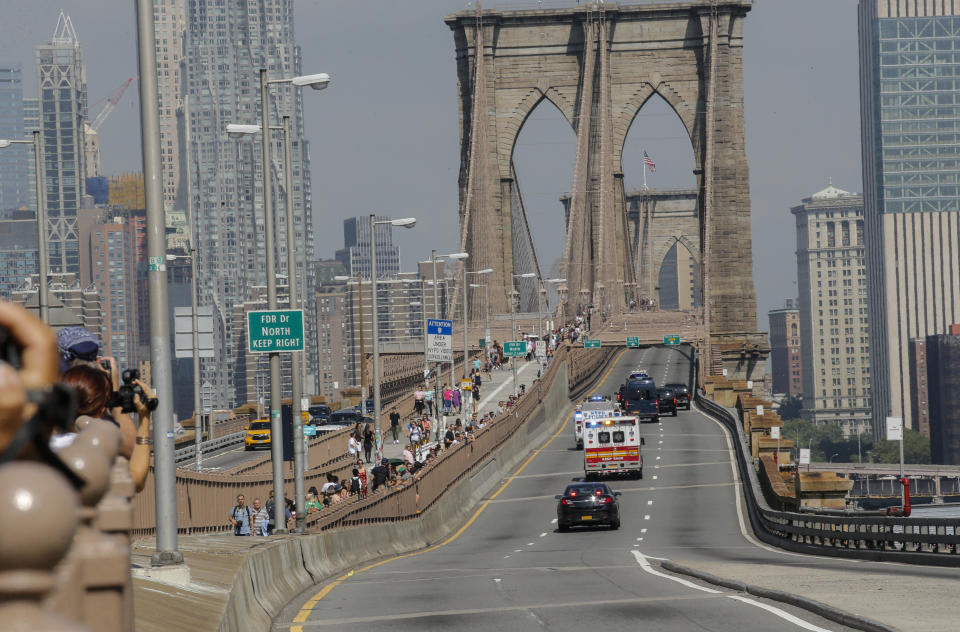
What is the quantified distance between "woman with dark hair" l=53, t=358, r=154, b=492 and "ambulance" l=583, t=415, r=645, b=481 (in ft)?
140

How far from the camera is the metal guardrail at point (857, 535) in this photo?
2539 centimetres

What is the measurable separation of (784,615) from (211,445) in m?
49.8

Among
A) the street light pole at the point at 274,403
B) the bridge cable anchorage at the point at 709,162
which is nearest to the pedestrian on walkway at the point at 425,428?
the street light pole at the point at 274,403

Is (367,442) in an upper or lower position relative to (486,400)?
lower

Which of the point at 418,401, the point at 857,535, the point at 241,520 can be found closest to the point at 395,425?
the point at 418,401

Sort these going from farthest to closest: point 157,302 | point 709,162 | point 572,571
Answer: point 709,162 → point 572,571 → point 157,302

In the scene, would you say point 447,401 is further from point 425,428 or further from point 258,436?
point 258,436

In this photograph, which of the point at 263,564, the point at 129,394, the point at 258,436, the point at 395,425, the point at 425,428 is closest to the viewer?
the point at 129,394

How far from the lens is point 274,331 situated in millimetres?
26281

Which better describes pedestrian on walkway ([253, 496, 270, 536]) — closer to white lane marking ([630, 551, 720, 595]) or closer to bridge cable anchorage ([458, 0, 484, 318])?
white lane marking ([630, 551, 720, 595])

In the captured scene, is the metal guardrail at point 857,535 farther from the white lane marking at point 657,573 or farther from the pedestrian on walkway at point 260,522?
the pedestrian on walkway at point 260,522

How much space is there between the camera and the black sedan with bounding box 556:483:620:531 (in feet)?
129

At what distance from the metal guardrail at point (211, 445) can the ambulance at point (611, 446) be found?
45.3 ft

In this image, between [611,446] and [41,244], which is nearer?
[41,244]
